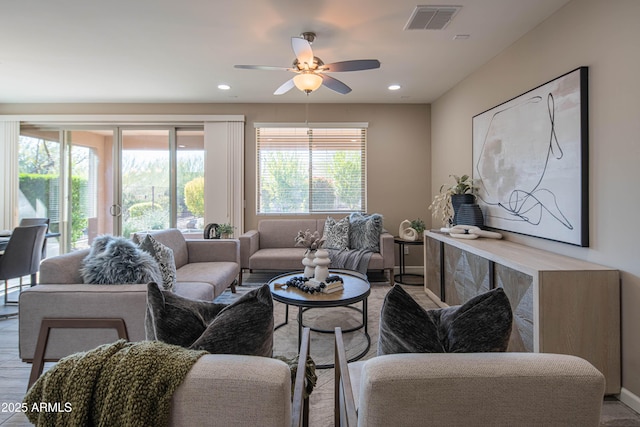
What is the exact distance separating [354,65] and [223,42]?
1.29 meters

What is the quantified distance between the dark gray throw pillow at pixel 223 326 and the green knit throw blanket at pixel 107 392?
0.60 ft

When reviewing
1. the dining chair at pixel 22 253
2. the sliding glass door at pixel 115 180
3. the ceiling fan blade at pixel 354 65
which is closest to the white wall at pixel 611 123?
the ceiling fan blade at pixel 354 65

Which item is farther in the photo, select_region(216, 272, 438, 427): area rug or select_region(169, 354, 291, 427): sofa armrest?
select_region(216, 272, 438, 427): area rug

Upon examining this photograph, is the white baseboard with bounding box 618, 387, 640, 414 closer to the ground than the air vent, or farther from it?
closer to the ground

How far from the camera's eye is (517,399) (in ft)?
2.46

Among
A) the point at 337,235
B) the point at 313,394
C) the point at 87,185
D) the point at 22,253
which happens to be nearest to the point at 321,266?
the point at 313,394

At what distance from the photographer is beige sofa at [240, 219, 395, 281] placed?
4.15 metres

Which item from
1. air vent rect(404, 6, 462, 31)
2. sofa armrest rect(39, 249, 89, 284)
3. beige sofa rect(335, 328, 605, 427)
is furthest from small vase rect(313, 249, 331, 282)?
air vent rect(404, 6, 462, 31)

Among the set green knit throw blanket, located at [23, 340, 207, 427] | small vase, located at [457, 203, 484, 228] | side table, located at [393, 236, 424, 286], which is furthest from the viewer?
side table, located at [393, 236, 424, 286]

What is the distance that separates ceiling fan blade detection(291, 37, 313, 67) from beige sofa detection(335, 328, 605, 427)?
2.32 m

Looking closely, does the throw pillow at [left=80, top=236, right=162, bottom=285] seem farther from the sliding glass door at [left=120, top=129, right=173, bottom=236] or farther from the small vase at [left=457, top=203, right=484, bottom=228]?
the sliding glass door at [left=120, top=129, right=173, bottom=236]

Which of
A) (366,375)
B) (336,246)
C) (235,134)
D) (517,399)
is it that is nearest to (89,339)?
(366,375)

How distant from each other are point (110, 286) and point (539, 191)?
3138 millimetres

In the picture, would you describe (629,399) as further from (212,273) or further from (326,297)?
(212,273)
